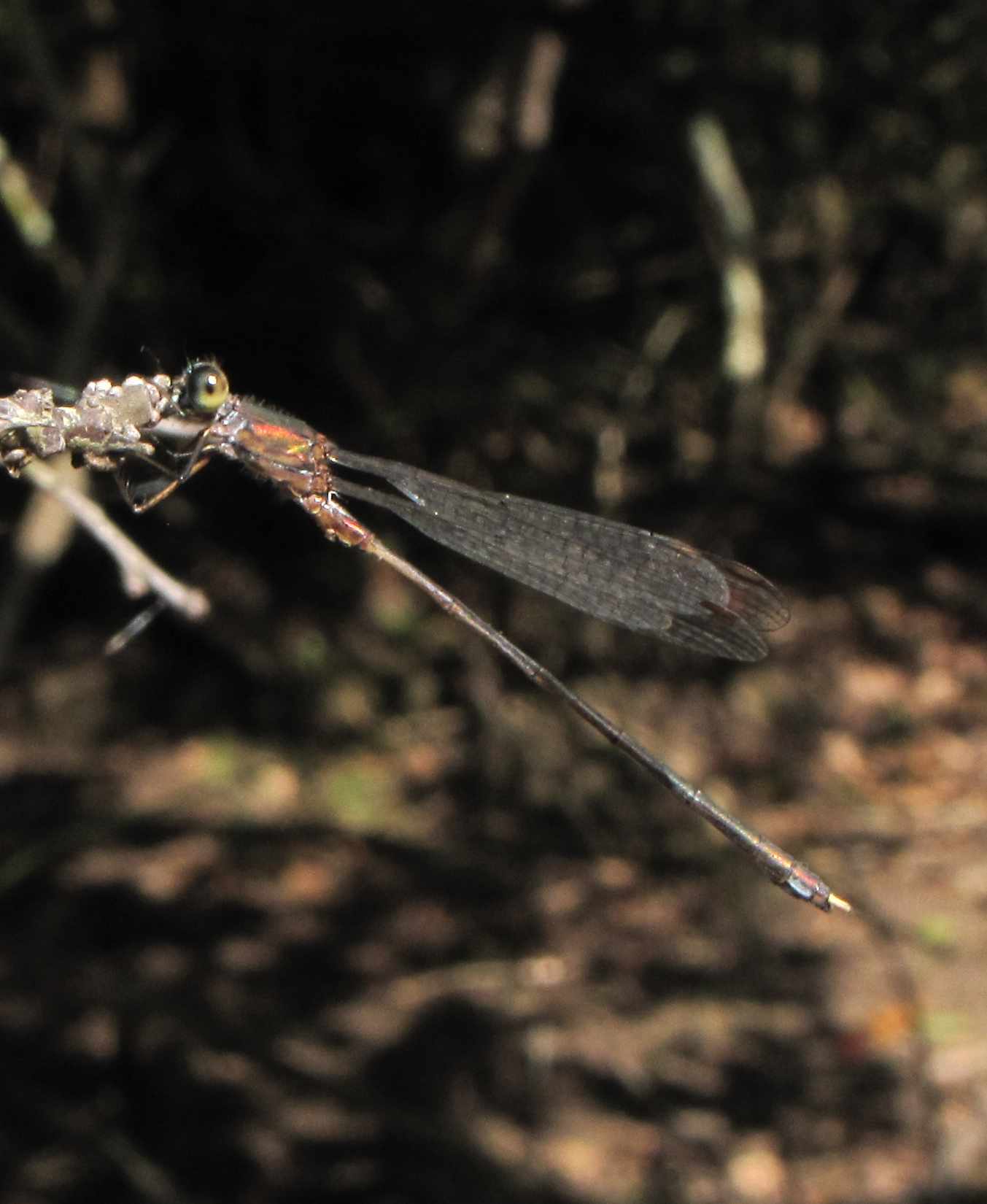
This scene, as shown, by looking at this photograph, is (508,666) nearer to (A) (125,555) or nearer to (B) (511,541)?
(B) (511,541)

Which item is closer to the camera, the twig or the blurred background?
the twig

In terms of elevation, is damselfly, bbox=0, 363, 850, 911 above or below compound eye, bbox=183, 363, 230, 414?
above

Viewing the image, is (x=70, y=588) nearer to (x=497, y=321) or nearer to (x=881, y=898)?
(x=497, y=321)

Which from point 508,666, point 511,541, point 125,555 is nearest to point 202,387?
point 125,555

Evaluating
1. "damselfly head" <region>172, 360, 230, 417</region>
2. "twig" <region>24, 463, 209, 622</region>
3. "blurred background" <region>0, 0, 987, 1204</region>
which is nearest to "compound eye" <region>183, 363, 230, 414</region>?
"damselfly head" <region>172, 360, 230, 417</region>

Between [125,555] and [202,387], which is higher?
[202,387]

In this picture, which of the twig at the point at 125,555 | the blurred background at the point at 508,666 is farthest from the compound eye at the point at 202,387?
the blurred background at the point at 508,666

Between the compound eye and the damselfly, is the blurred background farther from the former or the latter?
the compound eye
